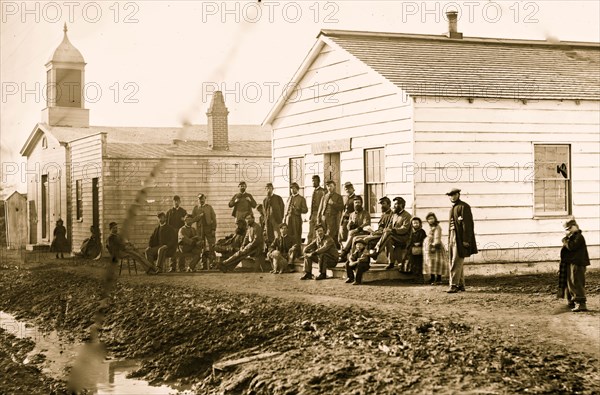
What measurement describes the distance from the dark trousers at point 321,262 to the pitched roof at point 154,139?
8858mm

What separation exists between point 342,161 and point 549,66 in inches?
189

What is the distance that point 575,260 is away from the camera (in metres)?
11.5

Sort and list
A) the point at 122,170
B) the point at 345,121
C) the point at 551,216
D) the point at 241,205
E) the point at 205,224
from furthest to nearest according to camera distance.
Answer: the point at 122,170, the point at 205,224, the point at 241,205, the point at 345,121, the point at 551,216

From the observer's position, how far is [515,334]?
394 inches

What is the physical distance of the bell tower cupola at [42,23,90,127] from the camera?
31.0 m

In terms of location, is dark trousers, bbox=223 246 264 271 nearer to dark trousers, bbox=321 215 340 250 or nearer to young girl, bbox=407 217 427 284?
dark trousers, bbox=321 215 340 250

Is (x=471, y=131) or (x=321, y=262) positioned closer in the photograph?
(x=321, y=262)

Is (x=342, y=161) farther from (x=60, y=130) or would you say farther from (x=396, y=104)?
(x=60, y=130)

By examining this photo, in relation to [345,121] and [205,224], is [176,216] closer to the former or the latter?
[205,224]

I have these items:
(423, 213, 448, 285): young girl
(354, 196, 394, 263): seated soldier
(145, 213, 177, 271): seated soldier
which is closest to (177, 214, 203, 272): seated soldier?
(145, 213, 177, 271): seated soldier

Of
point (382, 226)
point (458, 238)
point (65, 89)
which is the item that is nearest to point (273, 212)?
point (382, 226)

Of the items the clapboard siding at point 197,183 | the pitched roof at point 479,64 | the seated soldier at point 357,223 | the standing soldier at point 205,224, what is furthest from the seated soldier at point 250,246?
the clapboard siding at point 197,183

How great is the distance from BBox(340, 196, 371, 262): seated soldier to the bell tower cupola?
699 inches

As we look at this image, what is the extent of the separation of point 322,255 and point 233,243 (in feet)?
10.9
